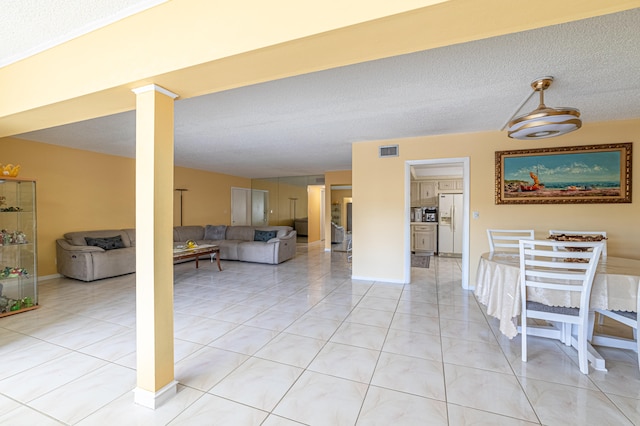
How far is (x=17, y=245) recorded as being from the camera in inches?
130

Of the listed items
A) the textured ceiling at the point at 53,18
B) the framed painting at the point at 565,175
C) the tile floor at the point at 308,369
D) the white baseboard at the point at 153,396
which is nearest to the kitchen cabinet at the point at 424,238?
the framed painting at the point at 565,175

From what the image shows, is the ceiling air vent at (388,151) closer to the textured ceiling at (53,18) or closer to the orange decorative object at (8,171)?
the textured ceiling at (53,18)

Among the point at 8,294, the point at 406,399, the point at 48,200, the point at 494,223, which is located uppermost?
the point at 48,200

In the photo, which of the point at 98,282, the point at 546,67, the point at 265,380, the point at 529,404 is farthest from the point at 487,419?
the point at 98,282

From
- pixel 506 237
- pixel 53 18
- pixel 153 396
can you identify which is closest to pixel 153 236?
pixel 153 396

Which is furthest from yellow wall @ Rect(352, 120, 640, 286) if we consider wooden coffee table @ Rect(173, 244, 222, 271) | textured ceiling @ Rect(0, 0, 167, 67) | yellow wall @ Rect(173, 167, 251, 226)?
yellow wall @ Rect(173, 167, 251, 226)

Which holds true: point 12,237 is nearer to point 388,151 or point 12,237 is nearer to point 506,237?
point 388,151

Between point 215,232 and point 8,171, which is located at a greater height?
point 8,171

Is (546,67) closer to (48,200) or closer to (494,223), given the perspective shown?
(494,223)

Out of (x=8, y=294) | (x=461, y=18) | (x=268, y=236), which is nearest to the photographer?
(x=461, y=18)

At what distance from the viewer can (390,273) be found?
15.0 feet

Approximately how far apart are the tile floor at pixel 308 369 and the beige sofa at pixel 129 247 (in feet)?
3.42

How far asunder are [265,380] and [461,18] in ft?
7.66

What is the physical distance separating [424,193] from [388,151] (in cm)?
379
